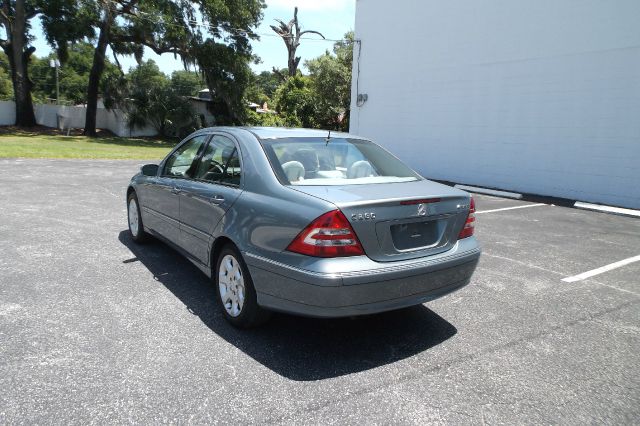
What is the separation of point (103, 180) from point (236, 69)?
2062 centimetres

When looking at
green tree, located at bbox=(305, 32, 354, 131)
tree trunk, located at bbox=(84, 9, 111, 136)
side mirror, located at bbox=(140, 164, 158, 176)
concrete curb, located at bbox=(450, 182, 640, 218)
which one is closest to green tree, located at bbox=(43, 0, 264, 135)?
tree trunk, located at bbox=(84, 9, 111, 136)

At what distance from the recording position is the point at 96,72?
29875 millimetres

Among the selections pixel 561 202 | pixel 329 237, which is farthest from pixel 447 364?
pixel 561 202

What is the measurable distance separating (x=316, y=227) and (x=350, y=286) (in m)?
0.43

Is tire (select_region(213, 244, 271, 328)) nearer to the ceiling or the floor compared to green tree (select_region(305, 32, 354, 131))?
nearer to the floor

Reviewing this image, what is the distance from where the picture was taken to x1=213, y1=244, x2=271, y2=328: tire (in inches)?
134

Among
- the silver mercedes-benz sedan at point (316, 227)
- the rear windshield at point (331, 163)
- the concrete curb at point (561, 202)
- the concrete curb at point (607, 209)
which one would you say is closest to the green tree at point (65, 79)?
the concrete curb at point (561, 202)

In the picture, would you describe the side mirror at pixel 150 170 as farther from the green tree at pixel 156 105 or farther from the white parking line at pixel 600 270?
the green tree at pixel 156 105

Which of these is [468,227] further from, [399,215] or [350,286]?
[350,286]

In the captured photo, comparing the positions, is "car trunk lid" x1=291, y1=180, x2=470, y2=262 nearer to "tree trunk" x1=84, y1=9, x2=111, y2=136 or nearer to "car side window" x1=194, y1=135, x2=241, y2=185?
"car side window" x1=194, y1=135, x2=241, y2=185

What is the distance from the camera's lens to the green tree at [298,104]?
3366 cm

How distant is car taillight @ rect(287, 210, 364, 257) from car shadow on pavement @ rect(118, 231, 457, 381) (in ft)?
2.52

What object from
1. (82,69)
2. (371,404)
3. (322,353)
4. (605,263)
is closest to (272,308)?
(322,353)

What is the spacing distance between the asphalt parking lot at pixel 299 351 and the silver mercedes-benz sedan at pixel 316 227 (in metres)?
0.39
